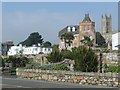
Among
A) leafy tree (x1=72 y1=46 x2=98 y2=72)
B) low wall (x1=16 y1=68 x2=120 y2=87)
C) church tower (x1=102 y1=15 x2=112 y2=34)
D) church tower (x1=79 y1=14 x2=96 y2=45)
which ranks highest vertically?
church tower (x1=102 y1=15 x2=112 y2=34)

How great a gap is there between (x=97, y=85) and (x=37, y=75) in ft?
23.4

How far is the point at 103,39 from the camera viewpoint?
132 m

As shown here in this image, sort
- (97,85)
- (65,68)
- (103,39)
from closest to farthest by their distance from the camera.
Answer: (97,85) < (65,68) < (103,39)

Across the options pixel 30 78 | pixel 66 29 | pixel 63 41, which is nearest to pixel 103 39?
pixel 66 29

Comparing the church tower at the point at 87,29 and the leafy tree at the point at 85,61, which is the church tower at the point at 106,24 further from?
the leafy tree at the point at 85,61

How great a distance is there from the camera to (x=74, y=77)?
24781 millimetres

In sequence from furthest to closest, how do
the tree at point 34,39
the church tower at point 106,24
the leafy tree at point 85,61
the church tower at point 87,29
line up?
the church tower at point 106,24
the tree at point 34,39
the church tower at point 87,29
the leafy tree at point 85,61

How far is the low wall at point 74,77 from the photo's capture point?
22219 mm

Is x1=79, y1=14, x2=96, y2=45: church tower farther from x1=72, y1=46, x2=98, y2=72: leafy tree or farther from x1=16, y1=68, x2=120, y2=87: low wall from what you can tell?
x1=72, y1=46, x2=98, y2=72: leafy tree

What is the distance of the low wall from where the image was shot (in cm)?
2222

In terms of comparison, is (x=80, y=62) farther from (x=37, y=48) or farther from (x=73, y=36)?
(x=37, y=48)

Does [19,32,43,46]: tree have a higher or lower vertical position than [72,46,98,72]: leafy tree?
higher

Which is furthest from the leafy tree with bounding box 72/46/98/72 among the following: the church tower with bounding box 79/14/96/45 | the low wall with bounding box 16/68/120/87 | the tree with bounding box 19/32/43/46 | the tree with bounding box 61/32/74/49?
the tree with bounding box 19/32/43/46

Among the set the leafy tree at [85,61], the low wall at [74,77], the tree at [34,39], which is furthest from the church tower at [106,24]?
the leafy tree at [85,61]
